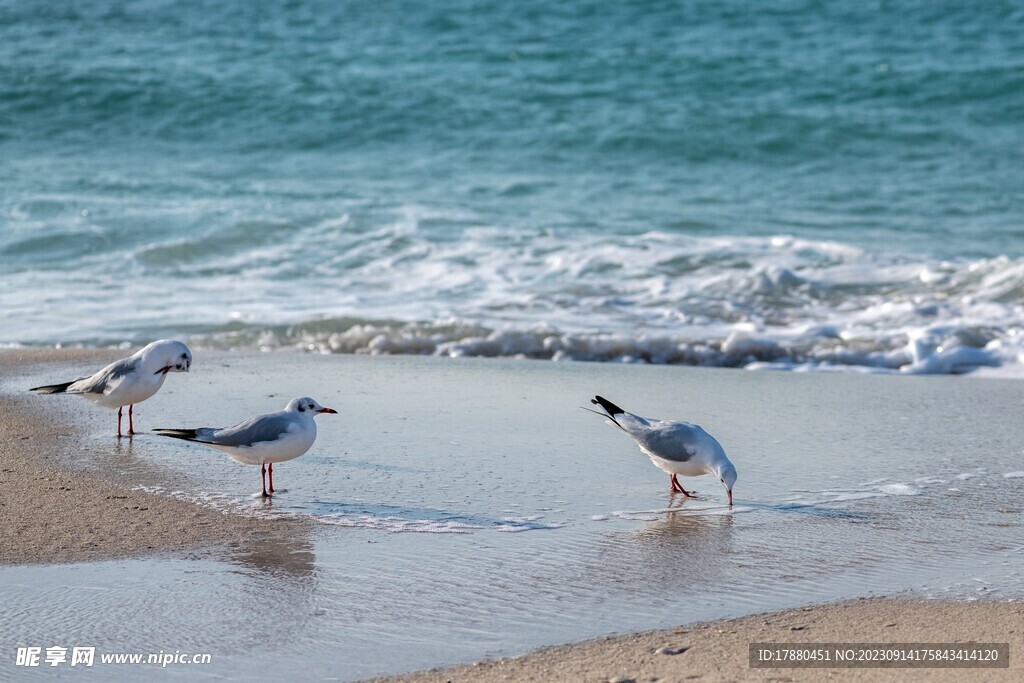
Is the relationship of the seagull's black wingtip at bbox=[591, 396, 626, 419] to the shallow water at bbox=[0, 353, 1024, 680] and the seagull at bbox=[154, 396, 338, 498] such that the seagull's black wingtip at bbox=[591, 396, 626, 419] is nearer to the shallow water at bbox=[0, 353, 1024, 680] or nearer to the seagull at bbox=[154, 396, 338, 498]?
the shallow water at bbox=[0, 353, 1024, 680]

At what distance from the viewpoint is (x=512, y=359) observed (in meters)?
7.68

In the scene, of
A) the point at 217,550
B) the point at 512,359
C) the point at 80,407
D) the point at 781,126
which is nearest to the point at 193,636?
the point at 217,550

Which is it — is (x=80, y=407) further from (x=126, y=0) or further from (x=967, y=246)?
(x=126, y=0)

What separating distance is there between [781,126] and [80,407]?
11.6 metres

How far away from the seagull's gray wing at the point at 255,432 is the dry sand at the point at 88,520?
0.28 metres

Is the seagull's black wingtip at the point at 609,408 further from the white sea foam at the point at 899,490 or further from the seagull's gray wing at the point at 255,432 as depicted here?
the seagull's gray wing at the point at 255,432

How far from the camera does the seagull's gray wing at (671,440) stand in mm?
4527

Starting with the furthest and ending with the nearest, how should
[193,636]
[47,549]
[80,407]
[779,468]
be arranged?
[80,407] < [779,468] < [47,549] < [193,636]

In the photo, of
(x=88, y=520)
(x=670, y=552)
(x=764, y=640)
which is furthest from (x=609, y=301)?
(x=764, y=640)

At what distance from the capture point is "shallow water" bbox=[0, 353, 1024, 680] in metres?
A: 3.33

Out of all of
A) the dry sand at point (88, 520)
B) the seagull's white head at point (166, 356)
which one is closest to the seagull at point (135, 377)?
the seagull's white head at point (166, 356)

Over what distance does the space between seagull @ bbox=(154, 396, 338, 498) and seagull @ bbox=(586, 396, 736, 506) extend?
3.87ft

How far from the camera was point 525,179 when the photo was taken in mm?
14055

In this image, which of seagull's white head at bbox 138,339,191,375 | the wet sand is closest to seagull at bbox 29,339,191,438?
seagull's white head at bbox 138,339,191,375
